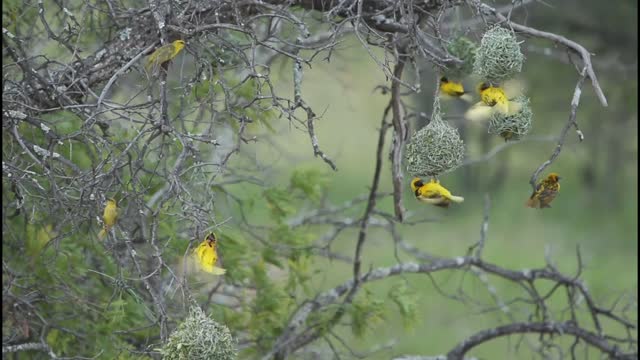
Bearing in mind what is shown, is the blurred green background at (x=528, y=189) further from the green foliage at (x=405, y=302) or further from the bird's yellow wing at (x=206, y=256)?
the bird's yellow wing at (x=206, y=256)

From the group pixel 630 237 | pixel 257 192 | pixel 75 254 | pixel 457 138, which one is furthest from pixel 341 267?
pixel 457 138

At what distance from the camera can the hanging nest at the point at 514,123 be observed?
4445 mm

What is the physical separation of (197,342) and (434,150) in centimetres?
116

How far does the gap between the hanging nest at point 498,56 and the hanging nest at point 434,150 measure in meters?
0.22

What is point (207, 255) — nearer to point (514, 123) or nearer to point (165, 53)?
point (165, 53)

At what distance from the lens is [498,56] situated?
438 cm

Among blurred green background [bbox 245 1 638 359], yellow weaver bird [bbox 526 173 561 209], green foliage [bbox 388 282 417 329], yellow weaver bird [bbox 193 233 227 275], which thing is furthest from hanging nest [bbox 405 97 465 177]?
blurred green background [bbox 245 1 638 359]

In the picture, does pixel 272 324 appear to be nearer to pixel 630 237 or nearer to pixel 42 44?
pixel 42 44

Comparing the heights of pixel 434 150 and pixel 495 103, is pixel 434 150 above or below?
below

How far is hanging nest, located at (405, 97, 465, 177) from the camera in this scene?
177 inches

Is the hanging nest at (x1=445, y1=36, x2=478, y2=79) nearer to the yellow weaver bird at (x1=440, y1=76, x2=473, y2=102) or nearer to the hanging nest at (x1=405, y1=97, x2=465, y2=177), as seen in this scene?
the yellow weaver bird at (x1=440, y1=76, x2=473, y2=102)

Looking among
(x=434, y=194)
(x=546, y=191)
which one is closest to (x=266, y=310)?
(x=434, y=194)

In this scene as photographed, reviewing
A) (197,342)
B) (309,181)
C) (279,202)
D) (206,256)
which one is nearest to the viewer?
(197,342)

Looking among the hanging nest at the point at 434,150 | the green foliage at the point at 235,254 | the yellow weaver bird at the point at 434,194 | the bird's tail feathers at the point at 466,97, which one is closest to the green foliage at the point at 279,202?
the green foliage at the point at 235,254
